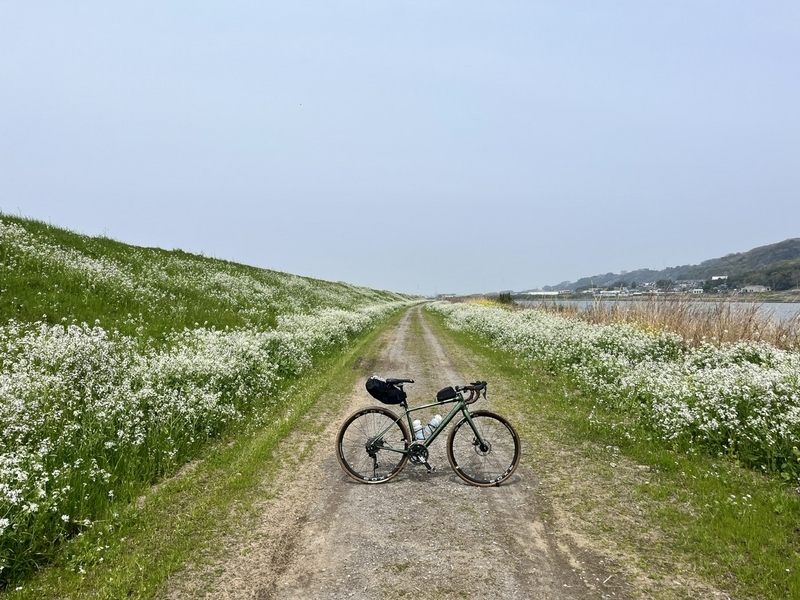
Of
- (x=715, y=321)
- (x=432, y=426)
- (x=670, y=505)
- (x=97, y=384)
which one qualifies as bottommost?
(x=670, y=505)

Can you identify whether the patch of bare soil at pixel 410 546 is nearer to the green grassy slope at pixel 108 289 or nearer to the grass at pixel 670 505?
the grass at pixel 670 505

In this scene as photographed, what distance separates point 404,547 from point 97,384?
7.96 metres

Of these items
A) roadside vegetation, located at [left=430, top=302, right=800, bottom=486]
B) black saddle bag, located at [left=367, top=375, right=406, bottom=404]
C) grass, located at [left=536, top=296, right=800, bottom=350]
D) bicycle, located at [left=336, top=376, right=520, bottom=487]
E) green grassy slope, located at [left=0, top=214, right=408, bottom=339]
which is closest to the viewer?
black saddle bag, located at [left=367, top=375, right=406, bottom=404]

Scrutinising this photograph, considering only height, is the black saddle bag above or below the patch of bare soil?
above

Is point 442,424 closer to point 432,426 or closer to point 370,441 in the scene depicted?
point 432,426

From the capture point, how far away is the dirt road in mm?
4711

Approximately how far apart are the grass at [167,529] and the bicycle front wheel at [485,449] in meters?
3.18

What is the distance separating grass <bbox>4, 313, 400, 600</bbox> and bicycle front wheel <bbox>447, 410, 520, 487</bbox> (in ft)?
10.4

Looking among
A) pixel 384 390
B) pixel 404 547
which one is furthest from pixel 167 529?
pixel 384 390

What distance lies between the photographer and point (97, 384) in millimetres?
9578

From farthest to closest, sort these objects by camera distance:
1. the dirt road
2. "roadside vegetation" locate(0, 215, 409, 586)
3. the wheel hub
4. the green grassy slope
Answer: the green grassy slope
the wheel hub
"roadside vegetation" locate(0, 215, 409, 586)
the dirt road

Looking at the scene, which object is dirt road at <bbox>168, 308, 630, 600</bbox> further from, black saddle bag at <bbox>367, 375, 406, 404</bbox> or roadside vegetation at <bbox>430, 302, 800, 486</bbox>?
roadside vegetation at <bbox>430, 302, 800, 486</bbox>

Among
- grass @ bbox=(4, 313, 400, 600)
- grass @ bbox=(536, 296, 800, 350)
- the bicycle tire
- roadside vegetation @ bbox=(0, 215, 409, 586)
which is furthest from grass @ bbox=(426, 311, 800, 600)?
grass @ bbox=(536, 296, 800, 350)

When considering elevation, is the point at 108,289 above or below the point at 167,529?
above
